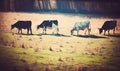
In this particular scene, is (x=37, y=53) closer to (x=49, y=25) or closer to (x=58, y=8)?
(x=49, y=25)

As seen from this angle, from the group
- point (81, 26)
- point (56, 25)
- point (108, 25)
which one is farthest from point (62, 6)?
point (108, 25)

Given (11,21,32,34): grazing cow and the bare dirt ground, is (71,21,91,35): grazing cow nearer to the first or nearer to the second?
the bare dirt ground

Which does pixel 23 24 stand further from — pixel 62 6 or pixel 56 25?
pixel 62 6

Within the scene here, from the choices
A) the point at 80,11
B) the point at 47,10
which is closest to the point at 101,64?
the point at 80,11

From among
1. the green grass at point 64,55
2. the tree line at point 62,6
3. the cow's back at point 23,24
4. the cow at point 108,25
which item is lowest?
the green grass at point 64,55

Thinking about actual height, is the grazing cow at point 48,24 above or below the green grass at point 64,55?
above

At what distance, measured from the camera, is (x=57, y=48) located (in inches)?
133

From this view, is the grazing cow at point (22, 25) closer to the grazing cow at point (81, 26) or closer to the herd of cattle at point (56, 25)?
the herd of cattle at point (56, 25)

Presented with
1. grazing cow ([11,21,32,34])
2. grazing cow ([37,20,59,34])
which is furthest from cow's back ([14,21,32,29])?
Answer: grazing cow ([37,20,59,34])

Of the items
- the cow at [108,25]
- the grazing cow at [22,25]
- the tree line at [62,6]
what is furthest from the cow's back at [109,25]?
the grazing cow at [22,25]

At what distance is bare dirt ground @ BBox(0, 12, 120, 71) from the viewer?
3.34m

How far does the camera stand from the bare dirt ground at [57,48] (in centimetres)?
334

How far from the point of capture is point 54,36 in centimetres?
338

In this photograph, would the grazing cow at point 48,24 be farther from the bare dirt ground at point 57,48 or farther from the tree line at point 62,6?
the tree line at point 62,6
